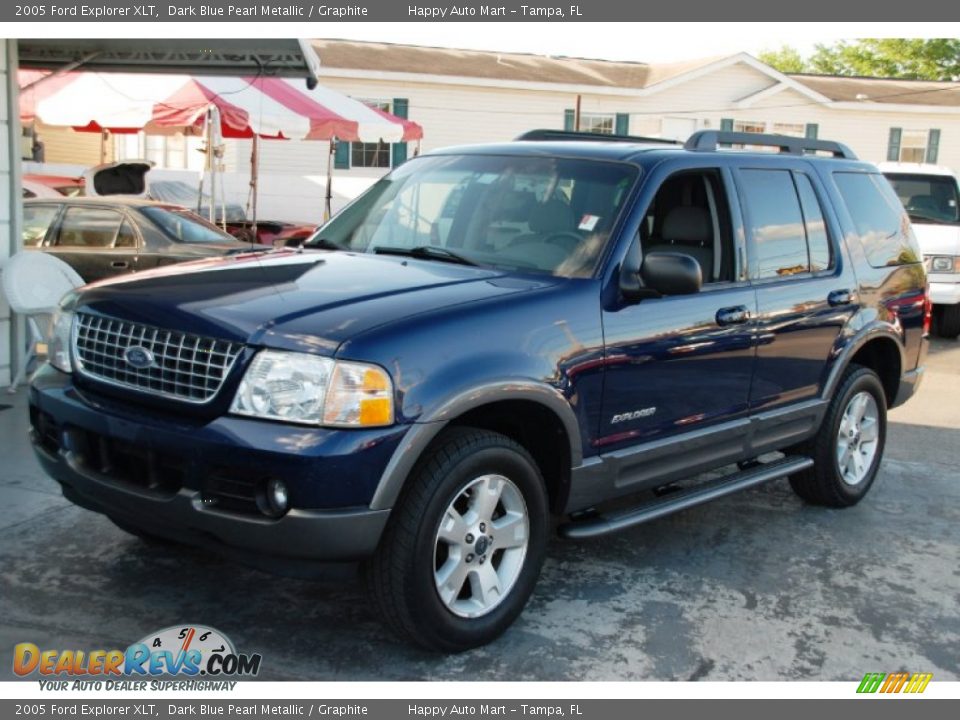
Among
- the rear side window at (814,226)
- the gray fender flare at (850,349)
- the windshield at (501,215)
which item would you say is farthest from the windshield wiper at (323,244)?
the gray fender flare at (850,349)

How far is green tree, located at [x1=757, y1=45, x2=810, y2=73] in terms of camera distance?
6017 cm

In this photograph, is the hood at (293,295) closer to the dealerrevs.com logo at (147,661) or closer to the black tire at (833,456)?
the dealerrevs.com logo at (147,661)

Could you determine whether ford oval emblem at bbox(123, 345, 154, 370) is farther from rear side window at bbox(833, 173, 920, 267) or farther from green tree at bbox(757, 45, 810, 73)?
green tree at bbox(757, 45, 810, 73)

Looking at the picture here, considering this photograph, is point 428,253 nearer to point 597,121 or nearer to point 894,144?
point 597,121

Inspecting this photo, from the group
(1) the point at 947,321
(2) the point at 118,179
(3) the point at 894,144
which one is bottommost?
(1) the point at 947,321

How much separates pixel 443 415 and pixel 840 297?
2958 millimetres

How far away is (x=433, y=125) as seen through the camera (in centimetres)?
2417

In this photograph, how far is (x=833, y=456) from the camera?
5.80 metres

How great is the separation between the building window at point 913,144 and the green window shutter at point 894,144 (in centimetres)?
16

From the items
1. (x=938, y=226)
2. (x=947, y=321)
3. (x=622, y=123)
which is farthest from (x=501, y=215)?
(x=622, y=123)

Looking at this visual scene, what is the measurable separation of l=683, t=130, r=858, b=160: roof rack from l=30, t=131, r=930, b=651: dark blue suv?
0.08 feet

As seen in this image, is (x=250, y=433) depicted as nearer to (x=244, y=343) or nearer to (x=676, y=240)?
(x=244, y=343)
